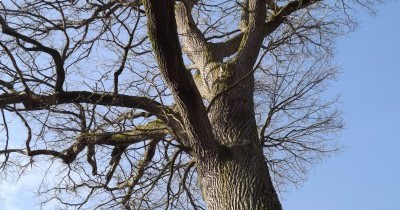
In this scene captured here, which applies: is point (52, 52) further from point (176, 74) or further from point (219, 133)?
point (219, 133)

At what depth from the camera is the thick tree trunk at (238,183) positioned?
4.34 m

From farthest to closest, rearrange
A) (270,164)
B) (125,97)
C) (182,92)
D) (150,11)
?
1. (270,164)
2. (125,97)
3. (182,92)
4. (150,11)

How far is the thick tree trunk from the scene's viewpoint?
434 cm

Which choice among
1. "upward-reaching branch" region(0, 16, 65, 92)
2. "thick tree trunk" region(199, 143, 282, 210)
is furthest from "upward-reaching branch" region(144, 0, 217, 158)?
"upward-reaching branch" region(0, 16, 65, 92)

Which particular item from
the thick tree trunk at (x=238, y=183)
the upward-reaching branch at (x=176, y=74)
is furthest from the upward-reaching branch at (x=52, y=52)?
the thick tree trunk at (x=238, y=183)

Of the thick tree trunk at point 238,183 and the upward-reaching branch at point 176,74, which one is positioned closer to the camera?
the upward-reaching branch at point 176,74

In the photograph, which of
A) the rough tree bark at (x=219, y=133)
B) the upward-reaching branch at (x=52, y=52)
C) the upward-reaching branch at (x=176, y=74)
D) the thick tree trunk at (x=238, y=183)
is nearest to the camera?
the upward-reaching branch at (x=176, y=74)

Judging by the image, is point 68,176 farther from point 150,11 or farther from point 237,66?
point 150,11

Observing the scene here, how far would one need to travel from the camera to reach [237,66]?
5543 mm

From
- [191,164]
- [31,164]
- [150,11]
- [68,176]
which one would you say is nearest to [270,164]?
[191,164]

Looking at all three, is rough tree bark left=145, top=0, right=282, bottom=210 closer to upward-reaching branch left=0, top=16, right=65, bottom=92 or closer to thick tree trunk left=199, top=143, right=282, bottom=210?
thick tree trunk left=199, top=143, right=282, bottom=210

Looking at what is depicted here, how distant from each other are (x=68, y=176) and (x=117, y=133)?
108 centimetres

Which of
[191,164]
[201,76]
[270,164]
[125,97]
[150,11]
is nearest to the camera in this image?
[150,11]

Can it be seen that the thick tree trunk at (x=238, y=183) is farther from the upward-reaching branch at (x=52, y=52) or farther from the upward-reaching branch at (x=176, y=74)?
the upward-reaching branch at (x=52, y=52)
